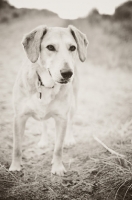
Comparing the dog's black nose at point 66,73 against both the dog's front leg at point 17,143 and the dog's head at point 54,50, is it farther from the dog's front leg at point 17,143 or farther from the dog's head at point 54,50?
the dog's front leg at point 17,143

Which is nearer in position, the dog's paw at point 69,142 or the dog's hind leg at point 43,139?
the dog's hind leg at point 43,139

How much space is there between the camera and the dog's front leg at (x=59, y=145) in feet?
7.89

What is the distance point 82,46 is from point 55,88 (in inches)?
21.5

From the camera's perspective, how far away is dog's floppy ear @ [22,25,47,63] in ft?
6.62

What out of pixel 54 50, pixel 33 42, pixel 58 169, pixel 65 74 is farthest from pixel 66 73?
pixel 58 169

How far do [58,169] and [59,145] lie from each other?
28 cm

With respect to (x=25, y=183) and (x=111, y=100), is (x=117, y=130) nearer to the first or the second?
(x=111, y=100)

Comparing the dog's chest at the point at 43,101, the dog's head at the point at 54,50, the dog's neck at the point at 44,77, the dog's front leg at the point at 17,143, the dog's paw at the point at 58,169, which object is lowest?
the dog's paw at the point at 58,169

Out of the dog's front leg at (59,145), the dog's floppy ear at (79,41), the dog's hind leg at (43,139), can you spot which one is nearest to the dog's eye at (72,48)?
the dog's floppy ear at (79,41)

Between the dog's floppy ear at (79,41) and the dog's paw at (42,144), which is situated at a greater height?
the dog's floppy ear at (79,41)

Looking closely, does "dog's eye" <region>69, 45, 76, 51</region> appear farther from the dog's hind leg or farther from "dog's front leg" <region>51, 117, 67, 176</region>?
the dog's hind leg

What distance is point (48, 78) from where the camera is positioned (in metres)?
2.19

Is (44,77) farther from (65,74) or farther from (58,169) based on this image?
(58,169)

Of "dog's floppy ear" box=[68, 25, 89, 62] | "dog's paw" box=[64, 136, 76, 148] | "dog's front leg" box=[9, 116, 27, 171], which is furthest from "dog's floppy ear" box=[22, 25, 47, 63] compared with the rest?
"dog's paw" box=[64, 136, 76, 148]
